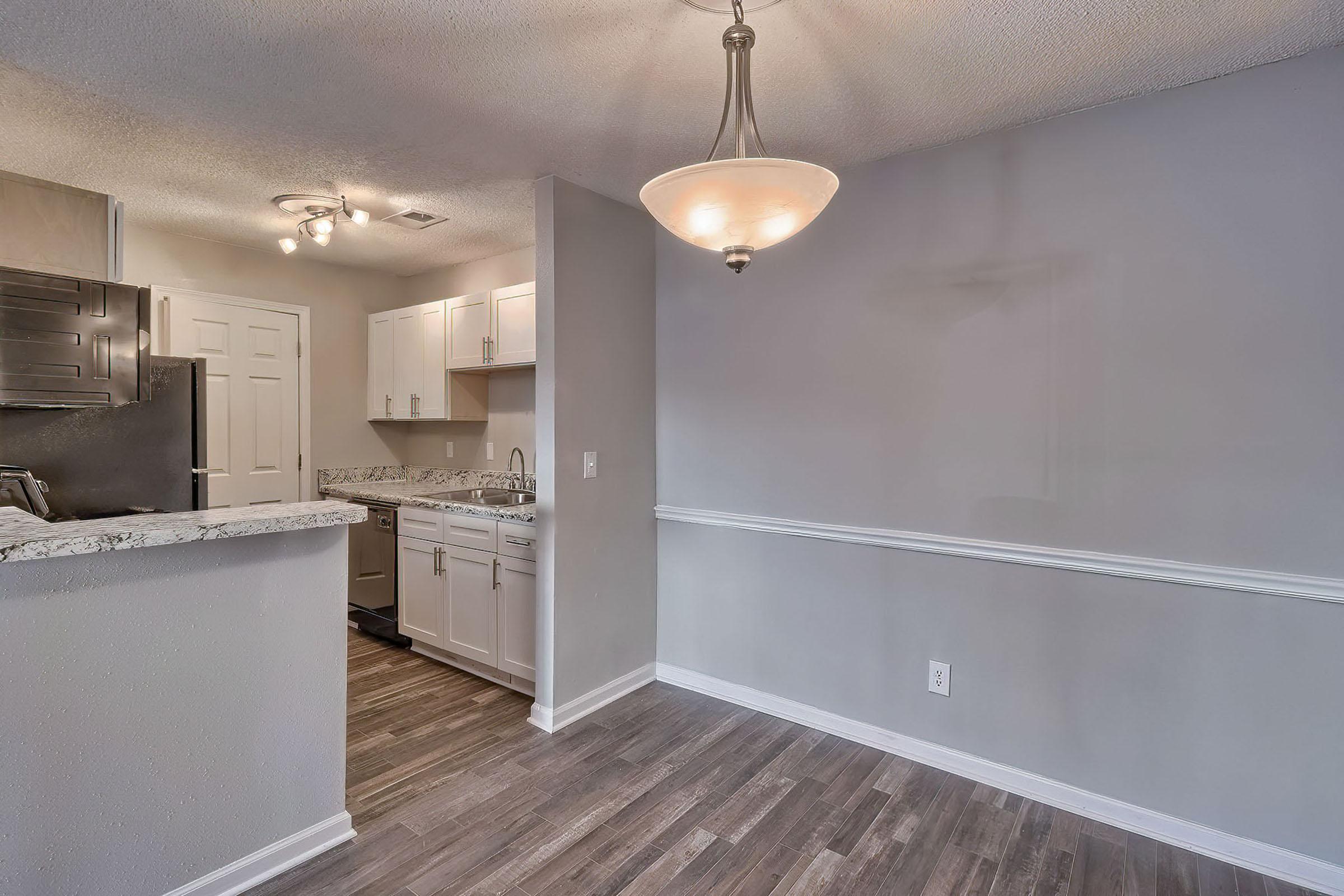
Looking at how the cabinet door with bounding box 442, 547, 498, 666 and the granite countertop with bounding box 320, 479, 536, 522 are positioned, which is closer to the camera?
the granite countertop with bounding box 320, 479, 536, 522

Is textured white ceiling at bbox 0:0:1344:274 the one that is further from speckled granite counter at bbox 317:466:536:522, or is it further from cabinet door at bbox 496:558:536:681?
cabinet door at bbox 496:558:536:681

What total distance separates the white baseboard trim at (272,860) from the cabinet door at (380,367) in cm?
297

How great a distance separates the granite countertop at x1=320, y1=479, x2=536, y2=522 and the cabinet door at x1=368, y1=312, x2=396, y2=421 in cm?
52

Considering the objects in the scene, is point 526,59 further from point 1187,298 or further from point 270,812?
point 270,812

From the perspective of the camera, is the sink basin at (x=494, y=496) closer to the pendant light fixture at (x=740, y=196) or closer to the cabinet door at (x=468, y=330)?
the cabinet door at (x=468, y=330)

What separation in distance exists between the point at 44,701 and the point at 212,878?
656 millimetres

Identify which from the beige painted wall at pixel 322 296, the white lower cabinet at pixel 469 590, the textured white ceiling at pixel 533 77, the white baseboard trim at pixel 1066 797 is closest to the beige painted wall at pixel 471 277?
the beige painted wall at pixel 322 296

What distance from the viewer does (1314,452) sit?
1.85 metres

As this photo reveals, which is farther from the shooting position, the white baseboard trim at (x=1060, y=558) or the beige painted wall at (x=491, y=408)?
the beige painted wall at (x=491, y=408)

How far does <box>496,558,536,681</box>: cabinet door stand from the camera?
10.00 feet

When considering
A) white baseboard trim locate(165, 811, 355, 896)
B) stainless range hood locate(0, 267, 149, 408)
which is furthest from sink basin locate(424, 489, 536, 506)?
white baseboard trim locate(165, 811, 355, 896)

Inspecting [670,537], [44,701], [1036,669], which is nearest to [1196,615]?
[1036,669]

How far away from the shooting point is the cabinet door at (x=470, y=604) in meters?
3.23

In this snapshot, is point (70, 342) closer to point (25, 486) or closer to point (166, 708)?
point (25, 486)
